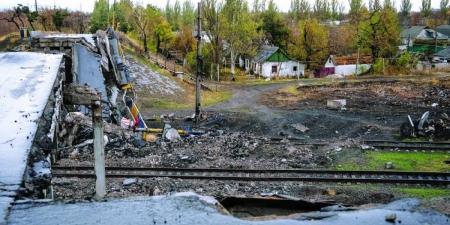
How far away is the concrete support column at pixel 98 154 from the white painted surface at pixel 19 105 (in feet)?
1.92

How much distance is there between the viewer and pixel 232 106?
24.8 m

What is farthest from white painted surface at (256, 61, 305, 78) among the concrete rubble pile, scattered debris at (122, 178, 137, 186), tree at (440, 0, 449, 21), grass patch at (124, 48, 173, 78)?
tree at (440, 0, 449, 21)

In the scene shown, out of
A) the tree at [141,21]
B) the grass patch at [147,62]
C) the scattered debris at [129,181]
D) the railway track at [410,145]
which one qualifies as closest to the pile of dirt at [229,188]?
the scattered debris at [129,181]

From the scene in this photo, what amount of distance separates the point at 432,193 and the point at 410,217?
8.75 metres

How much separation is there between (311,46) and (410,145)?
94.3ft

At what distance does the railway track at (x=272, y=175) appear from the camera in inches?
445

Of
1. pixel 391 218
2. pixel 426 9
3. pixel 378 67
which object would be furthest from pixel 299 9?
pixel 391 218

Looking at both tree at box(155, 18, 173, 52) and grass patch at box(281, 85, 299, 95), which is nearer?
grass patch at box(281, 85, 299, 95)

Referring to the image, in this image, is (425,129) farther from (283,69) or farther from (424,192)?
(283,69)

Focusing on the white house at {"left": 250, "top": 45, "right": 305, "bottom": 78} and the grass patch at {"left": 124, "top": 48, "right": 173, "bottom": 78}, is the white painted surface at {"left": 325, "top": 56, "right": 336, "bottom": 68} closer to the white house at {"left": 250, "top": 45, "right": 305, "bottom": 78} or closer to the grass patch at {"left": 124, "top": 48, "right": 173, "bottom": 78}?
the white house at {"left": 250, "top": 45, "right": 305, "bottom": 78}

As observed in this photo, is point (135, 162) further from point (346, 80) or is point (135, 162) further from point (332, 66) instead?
point (332, 66)

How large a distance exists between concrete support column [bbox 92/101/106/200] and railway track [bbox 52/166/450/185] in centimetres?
722

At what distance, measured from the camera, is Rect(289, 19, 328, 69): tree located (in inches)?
1671

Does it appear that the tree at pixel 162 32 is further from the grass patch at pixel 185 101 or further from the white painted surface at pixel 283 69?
the grass patch at pixel 185 101
